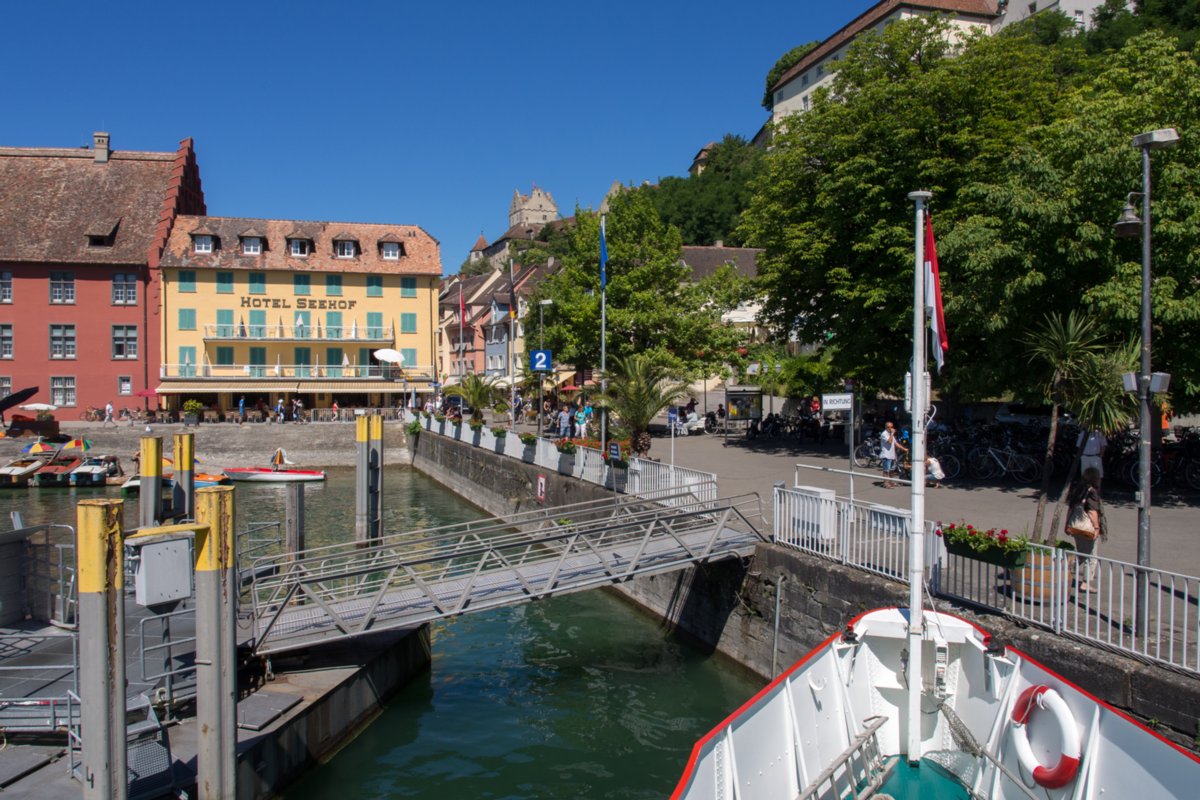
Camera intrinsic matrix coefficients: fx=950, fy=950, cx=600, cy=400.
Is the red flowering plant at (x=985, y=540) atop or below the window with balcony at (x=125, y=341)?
below

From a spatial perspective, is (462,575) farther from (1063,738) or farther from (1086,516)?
(1063,738)

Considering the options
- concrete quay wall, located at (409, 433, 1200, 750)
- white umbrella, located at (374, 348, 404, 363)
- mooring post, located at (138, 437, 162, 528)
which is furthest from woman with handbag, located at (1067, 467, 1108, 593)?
white umbrella, located at (374, 348, 404, 363)

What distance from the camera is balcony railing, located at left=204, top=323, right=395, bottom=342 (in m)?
55.8

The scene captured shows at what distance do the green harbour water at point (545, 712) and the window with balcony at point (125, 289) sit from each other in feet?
143

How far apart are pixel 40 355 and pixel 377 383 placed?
59.7ft

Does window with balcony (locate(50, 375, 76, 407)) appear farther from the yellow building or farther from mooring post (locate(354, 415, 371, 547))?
mooring post (locate(354, 415, 371, 547))

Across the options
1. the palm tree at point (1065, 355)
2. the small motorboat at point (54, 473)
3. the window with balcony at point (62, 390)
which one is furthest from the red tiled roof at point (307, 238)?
the palm tree at point (1065, 355)

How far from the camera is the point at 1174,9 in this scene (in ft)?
213

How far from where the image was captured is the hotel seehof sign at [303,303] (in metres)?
56.8

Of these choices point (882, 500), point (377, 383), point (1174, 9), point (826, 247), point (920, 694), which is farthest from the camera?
point (1174, 9)

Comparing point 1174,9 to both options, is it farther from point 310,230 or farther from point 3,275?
point 3,275

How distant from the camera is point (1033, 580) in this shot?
34.1ft

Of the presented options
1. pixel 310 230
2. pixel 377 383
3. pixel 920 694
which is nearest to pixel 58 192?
pixel 310 230

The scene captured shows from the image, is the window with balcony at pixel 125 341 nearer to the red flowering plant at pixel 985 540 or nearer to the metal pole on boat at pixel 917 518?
the red flowering plant at pixel 985 540
